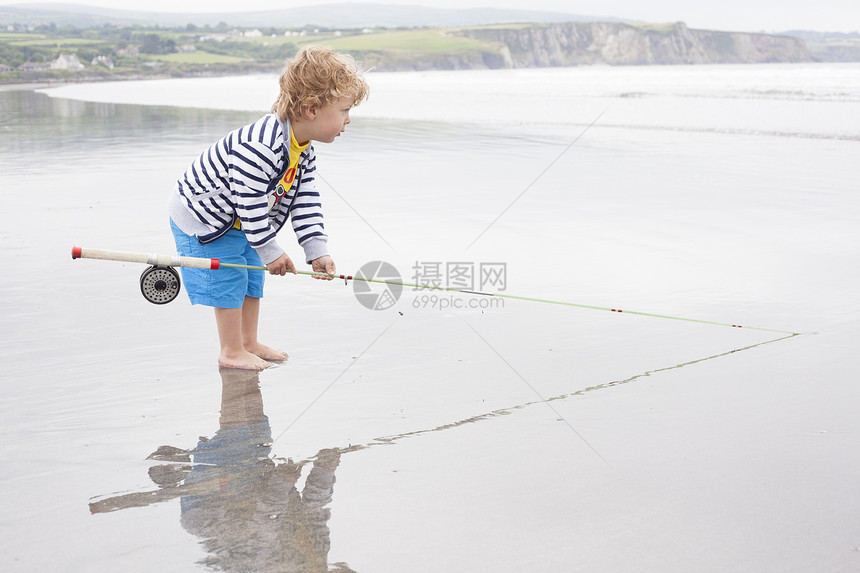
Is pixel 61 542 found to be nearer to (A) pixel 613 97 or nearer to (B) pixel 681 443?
(B) pixel 681 443

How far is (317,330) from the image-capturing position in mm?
4137

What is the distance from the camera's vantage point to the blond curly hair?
3289 millimetres

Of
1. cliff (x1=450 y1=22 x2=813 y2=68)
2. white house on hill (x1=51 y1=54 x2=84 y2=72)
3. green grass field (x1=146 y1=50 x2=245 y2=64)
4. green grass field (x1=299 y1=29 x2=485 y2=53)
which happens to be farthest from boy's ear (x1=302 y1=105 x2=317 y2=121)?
cliff (x1=450 y1=22 x2=813 y2=68)

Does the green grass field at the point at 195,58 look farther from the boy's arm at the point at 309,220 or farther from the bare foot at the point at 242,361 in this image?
the bare foot at the point at 242,361

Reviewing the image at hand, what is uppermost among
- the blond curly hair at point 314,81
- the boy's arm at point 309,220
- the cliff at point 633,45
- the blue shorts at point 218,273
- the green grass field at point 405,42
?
the blond curly hair at point 314,81

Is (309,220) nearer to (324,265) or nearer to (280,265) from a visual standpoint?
(324,265)

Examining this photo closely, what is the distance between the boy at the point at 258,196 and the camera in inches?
131

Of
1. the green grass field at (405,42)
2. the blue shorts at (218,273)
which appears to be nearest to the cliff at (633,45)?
the green grass field at (405,42)

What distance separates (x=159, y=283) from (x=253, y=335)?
1.50ft

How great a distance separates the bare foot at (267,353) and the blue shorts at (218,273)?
8.6 inches

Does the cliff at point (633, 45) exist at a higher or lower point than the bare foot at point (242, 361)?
lower

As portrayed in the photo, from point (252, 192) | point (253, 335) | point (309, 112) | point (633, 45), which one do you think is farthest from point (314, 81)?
point (633, 45)

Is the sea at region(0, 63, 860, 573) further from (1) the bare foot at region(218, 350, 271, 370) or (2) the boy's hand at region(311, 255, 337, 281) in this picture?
(2) the boy's hand at region(311, 255, 337, 281)

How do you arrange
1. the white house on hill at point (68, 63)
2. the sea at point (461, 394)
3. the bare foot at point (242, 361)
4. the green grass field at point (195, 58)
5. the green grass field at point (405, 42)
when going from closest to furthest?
the sea at point (461, 394)
the bare foot at point (242, 361)
the white house on hill at point (68, 63)
the green grass field at point (195, 58)
the green grass field at point (405, 42)
